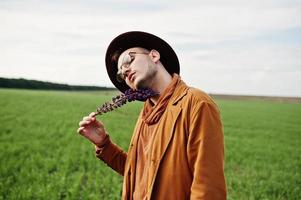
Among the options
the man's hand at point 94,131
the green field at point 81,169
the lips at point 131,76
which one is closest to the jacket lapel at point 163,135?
the lips at point 131,76

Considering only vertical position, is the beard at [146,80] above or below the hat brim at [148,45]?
below

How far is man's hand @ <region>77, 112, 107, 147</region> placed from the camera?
2.87 m

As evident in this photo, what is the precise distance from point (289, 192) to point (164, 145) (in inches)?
314

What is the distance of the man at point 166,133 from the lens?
84.7 inches

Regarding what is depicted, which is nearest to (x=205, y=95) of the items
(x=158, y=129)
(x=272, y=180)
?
(x=158, y=129)

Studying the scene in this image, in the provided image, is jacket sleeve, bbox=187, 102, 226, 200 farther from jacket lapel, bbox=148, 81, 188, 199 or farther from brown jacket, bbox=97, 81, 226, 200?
jacket lapel, bbox=148, 81, 188, 199

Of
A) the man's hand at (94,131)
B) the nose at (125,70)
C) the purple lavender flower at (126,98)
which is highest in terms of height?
the nose at (125,70)

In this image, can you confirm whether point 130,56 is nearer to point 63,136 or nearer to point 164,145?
point 164,145

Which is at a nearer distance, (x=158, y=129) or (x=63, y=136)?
(x=158, y=129)

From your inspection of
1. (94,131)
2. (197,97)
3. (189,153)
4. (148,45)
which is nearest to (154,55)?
(148,45)

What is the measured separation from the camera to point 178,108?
2.35m

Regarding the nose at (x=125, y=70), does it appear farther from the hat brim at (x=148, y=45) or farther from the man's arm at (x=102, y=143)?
the man's arm at (x=102, y=143)

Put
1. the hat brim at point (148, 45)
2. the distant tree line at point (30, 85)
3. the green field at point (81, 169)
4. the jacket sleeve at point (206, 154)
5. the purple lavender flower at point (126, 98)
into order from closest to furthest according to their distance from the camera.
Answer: the jacket sleeve at point (206, 154) → the purple lavender flower at point (126, 98) → the hat brim at point (148, 45) → the green field at point (81, 169) → the distant tree line at point (30, 85)

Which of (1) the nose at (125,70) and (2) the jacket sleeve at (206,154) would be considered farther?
(1) the nose at (125,70)
